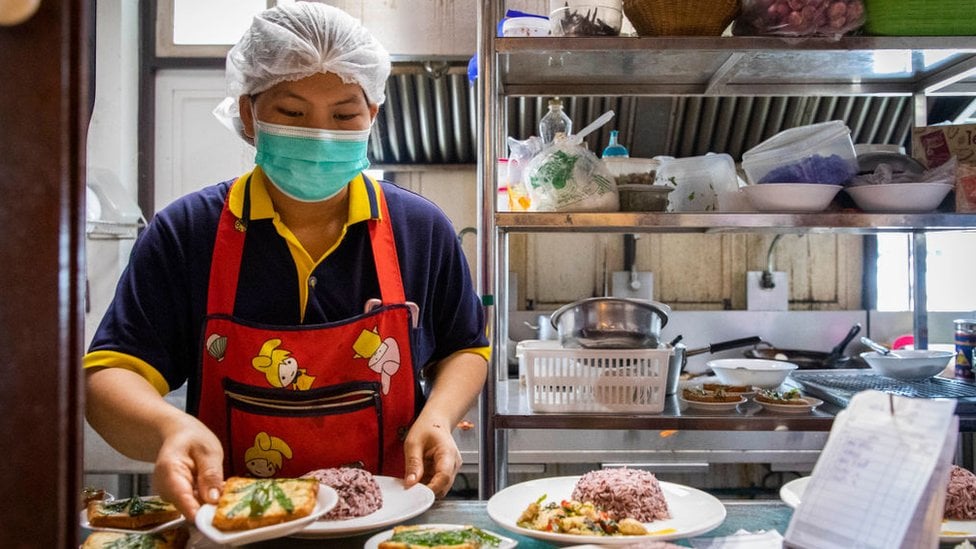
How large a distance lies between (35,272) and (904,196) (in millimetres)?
2343

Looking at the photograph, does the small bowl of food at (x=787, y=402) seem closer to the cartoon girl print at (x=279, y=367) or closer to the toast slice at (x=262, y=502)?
the cartoon girl print at (x=279, y=367)

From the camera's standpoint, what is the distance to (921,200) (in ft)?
7.55

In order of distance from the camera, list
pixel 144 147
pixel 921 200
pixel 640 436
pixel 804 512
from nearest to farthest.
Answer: pixel 804 512
pixel 921 200
pixel 640 436
pixel 144 147

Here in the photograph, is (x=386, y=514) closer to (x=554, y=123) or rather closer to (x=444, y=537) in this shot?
(x=444, y=537)

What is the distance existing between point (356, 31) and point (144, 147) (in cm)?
244

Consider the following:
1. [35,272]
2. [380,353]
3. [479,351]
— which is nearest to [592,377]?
[479,351]

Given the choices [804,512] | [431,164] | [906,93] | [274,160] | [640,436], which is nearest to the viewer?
[804,512]

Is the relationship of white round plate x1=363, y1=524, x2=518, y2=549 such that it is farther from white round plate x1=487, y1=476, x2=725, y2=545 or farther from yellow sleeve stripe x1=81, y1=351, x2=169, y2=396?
yellow sleeve stripe x1=81, y1=351, x2=169, y2=396

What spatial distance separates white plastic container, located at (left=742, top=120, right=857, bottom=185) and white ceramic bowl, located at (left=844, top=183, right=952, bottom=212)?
10 cm

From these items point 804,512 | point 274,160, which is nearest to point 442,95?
point 274,160

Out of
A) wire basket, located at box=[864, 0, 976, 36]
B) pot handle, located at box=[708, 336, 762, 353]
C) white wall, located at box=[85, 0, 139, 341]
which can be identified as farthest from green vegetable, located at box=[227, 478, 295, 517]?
white wall, located at box=[85, 0, 139, 341]

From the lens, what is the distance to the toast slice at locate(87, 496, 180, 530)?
1325 mm

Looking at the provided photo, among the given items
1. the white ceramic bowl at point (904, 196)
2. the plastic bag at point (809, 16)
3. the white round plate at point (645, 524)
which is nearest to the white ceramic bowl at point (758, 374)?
the white ceramic bowl at point (904, 196)

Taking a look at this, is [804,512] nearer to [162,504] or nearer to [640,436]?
[162,504]
